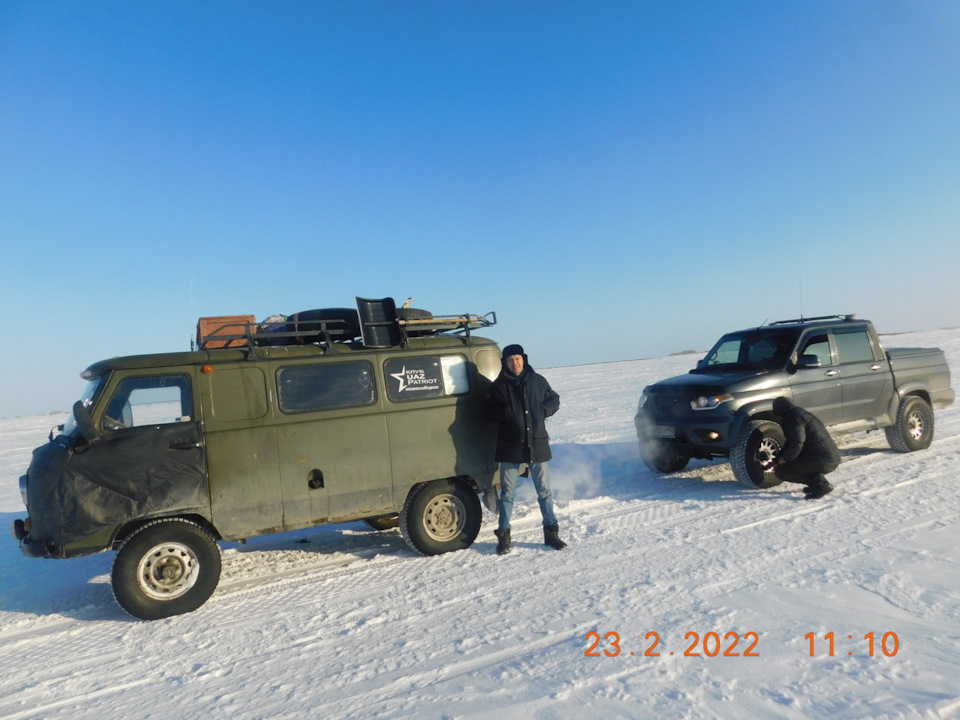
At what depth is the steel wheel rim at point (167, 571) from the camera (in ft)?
15.8

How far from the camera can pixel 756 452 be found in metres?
7.46

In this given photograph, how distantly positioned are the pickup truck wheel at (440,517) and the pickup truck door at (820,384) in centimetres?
483

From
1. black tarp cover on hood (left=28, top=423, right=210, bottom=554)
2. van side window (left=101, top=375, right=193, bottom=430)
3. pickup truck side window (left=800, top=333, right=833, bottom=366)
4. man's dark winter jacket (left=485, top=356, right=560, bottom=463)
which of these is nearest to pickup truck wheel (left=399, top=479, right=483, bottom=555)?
man's dark winter jacket (left=485, top=356, right=560, bottom=463)

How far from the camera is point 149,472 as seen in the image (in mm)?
4836

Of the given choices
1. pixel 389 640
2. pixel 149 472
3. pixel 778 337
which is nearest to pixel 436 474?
pixel 389 640

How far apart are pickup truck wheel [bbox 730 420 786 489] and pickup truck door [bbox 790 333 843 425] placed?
84 cm

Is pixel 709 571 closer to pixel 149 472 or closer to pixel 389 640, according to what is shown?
pixel 389 640

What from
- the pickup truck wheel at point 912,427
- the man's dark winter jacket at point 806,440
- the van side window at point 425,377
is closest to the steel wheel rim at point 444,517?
the van side window at point 425,377

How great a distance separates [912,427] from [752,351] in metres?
2.84

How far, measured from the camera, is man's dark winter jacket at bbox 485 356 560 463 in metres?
5.84

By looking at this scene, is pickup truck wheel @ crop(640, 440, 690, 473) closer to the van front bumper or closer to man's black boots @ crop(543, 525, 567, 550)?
man's black boots @ crop(543, 525, 567, 550)

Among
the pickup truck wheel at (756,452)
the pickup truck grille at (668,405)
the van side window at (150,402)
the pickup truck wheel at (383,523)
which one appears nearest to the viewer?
the van side window at (150,402)

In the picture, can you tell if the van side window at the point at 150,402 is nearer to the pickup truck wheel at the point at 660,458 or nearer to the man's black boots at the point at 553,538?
the man's black boots at the point at 553,538

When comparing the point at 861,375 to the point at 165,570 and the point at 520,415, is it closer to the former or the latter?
the point at 520,415
